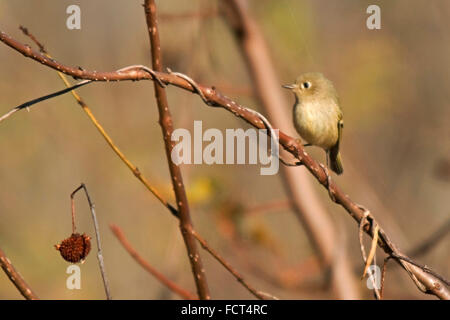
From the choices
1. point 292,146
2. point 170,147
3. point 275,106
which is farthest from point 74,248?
point 275,106

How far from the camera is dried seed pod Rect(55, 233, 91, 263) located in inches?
60.0

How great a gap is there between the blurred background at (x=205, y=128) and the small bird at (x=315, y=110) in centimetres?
59

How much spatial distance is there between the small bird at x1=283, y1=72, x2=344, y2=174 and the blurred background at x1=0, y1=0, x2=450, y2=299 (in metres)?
0.59

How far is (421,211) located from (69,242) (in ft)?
16.0

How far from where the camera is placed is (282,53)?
15.2 feet

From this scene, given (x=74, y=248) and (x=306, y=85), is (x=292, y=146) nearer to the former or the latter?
(x=74, y=248)

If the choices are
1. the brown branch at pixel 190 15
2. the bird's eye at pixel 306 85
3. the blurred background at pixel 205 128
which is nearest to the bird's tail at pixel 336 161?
the blurred background at pixel 205 128

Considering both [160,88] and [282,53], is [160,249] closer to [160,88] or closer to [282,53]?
[282,53]

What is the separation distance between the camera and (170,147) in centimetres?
160

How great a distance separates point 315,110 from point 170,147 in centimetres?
171

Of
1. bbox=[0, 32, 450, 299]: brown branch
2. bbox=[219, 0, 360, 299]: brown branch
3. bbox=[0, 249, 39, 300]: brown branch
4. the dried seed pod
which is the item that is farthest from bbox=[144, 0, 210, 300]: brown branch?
bbox=[219, 0, 360, 299]: brown branch
